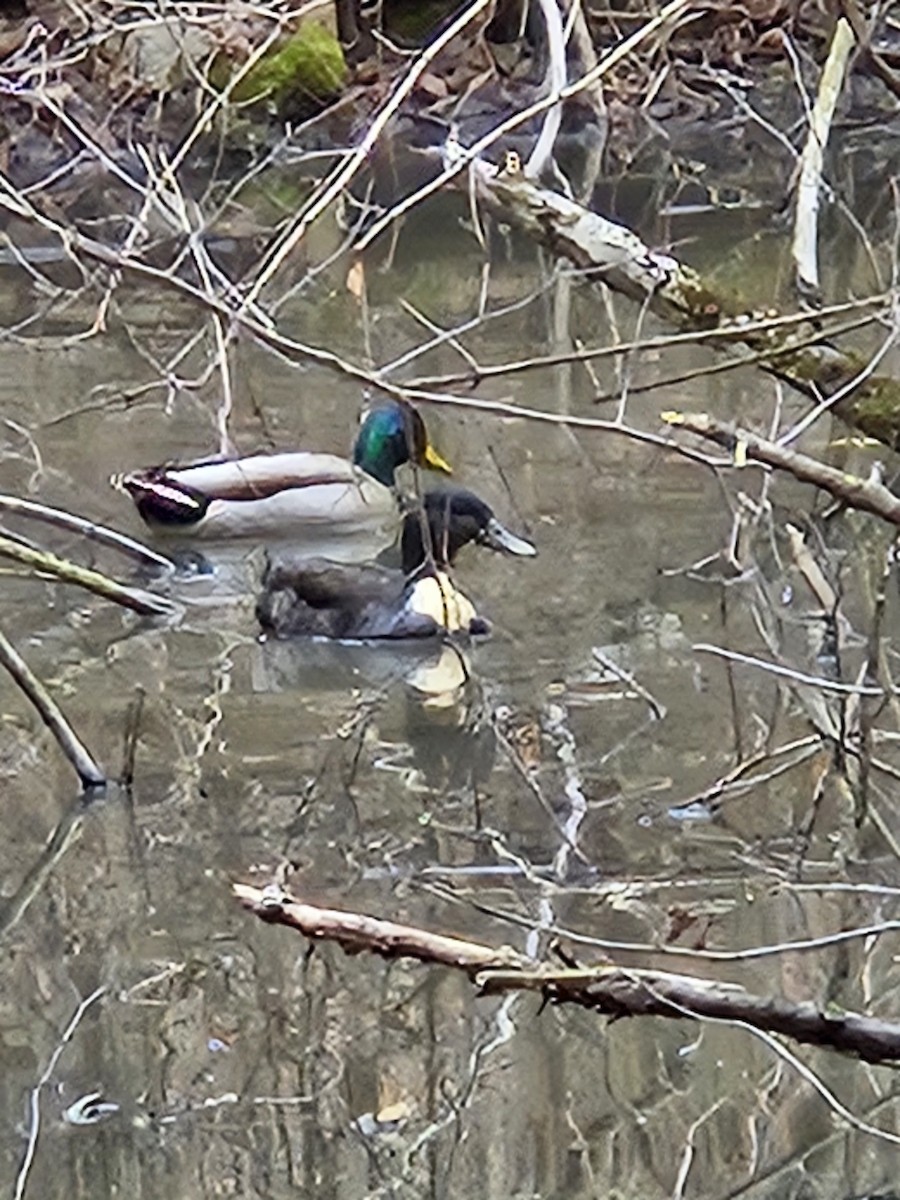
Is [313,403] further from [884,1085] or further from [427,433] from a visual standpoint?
[884,1085]

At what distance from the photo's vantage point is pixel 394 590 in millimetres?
8312

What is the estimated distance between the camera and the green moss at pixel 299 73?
57.5 ft

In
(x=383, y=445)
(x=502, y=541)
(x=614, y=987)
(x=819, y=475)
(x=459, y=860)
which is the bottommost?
(x=383, y=445)

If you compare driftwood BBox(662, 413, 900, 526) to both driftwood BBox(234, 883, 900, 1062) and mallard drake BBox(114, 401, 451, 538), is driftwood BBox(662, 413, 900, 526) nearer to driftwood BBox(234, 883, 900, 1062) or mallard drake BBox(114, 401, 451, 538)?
driftwood BBox(234, 883, 900, 1062)

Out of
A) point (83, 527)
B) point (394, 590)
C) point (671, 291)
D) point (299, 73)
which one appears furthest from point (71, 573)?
point (299, 73)

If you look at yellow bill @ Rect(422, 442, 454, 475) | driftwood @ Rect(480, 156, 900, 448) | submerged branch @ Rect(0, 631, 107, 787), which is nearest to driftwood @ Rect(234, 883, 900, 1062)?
driftwood @ Rect(480, 156, 900, 448)

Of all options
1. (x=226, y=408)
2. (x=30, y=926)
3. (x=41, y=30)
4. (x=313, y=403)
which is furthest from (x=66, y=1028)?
(x=313, y=403)

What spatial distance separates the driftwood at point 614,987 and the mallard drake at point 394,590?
12.4 feet

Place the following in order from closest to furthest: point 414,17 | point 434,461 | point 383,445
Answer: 1. point 434,461
2. point 383,445
3. point 414,17

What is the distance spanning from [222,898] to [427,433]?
427cm

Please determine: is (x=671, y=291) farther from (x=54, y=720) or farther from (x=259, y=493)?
(x=259, y=493)

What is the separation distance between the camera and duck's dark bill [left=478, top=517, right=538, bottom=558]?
852cm

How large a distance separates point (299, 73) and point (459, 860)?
12.4m

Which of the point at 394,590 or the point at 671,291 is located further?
the point at 394,590
